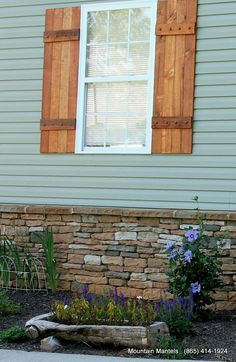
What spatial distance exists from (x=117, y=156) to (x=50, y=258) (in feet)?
4.80

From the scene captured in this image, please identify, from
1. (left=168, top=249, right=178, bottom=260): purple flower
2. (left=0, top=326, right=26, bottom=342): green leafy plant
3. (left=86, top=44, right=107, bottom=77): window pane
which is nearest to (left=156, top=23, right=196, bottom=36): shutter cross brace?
(left=86, top=44, right=107, bottom=77): window pane

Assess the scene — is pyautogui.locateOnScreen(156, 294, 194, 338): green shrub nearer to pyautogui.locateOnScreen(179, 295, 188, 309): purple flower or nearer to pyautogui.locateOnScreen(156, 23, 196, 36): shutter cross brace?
pyautogui.locateOnScreen(179, 295, 188, 309): purple flower

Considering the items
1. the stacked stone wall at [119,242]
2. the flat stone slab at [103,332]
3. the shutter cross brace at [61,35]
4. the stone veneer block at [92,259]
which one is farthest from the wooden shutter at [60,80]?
the flat stone slab at [103,332]

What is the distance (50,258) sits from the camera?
23.9 ft

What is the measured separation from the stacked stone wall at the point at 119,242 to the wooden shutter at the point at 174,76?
858mm

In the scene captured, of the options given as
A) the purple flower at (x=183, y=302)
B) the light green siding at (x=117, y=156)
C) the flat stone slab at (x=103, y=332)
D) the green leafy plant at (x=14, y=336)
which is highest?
the light green siding at (x=117, y=156)

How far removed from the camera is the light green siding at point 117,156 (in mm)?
6957

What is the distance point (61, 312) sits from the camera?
5.48m

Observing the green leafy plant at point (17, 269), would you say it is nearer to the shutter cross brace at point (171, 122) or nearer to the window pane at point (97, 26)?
the shutter cross brace at point (171, 122)

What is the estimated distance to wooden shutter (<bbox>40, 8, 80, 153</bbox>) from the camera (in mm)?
7609

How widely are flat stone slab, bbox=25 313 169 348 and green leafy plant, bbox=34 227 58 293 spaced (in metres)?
1.92

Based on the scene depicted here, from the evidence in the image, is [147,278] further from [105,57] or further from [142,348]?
[105,57]

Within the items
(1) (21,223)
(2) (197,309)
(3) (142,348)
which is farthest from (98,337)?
(1) (21,223)

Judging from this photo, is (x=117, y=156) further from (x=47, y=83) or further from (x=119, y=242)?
(x=47, y=83)
